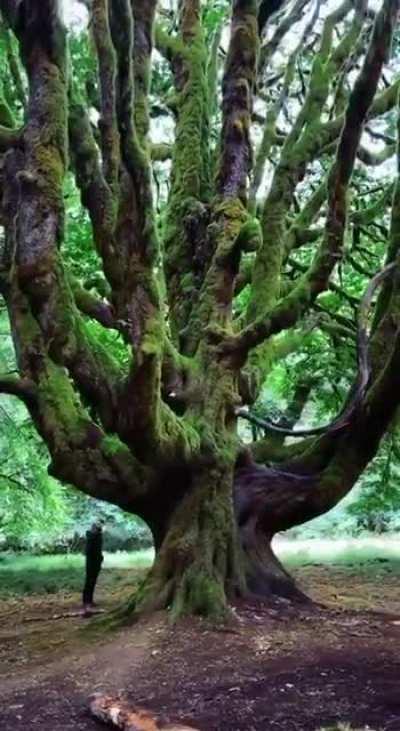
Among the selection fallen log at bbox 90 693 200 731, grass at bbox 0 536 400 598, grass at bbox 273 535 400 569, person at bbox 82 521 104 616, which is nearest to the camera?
fallen log at bbox 90 693 200 731

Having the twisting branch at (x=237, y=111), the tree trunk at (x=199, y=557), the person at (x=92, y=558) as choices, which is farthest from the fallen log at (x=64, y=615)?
the twisting branch at (x=237, y=111)

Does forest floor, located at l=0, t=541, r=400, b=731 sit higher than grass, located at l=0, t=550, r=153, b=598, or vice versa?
grass, located at l=0, t=550, r=153, b=598

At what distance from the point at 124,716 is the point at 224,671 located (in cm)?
115

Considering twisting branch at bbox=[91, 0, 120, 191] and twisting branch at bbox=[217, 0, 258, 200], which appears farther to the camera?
twisting branch at bbox=[217, 0, 258, 200]

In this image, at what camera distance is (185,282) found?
8.44 m

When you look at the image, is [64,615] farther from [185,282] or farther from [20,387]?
[185,282]

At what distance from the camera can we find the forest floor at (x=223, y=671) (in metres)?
4.03

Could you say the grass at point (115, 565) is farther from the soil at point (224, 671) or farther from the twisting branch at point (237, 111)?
the twisting branch at point (237, 111)

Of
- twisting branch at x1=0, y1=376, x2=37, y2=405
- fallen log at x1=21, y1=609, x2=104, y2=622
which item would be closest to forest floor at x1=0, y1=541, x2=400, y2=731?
fallen log at x1=21, y1=609, x2=104, y2=622

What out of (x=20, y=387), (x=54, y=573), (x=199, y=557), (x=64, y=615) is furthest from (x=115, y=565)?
(x=20, y=387)

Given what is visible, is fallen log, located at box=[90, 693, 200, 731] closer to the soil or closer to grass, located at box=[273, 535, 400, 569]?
the soil

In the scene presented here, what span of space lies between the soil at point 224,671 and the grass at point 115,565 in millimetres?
5428

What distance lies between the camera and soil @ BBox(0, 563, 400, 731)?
4031mm

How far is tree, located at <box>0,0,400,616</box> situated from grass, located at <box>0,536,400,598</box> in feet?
17.4
